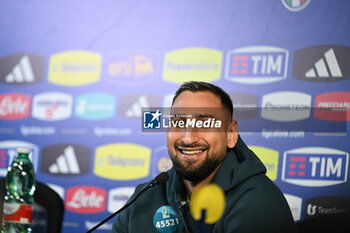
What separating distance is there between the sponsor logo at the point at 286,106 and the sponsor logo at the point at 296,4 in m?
0.45

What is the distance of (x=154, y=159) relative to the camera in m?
2.36

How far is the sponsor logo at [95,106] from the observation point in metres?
2.44

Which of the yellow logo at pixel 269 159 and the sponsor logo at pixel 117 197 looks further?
the sponsor logo at pixel 117 197

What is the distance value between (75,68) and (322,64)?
139 cm

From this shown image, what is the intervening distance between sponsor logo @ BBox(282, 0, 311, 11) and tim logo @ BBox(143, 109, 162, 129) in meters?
Result: 1.56

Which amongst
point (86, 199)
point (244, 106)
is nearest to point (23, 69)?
point (86, 199)

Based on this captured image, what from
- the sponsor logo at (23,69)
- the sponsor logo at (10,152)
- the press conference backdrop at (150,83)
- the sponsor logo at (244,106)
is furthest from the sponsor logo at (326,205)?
the sponsor logo at (23,69)

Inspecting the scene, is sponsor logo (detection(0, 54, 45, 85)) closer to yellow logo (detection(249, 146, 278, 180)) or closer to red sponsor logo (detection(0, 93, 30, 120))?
red sponsor logo (detection(0, 93, 30, 120))

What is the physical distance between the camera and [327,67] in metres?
2.12

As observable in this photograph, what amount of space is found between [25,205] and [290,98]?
5.24 ft

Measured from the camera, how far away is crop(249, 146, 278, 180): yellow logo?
2.16 meters

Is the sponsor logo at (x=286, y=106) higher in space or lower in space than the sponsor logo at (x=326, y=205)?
higher

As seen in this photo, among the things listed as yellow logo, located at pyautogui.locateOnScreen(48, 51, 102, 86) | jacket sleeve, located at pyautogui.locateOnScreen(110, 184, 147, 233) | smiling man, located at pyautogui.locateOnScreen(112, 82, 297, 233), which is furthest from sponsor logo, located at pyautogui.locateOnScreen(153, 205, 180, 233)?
yellow logo, located at pyautogui.locateOnScreen(48, 51, 102, 86)

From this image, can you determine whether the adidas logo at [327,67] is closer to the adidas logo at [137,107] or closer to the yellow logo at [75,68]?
the adidas logo at [137,107]
